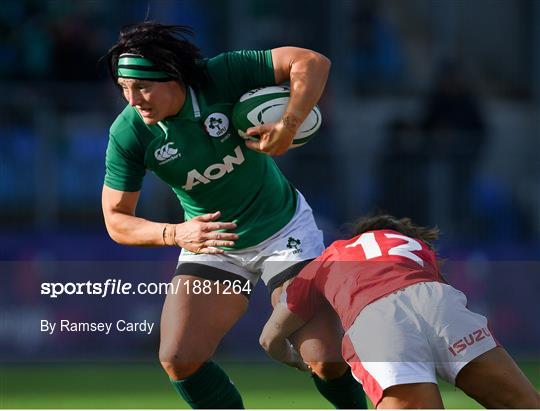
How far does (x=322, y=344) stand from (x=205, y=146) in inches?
42.1

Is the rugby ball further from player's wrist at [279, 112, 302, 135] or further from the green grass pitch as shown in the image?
the green grass pitch

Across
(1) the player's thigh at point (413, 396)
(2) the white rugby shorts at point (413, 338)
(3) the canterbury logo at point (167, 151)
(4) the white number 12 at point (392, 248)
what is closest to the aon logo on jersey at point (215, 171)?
(3) the canterbury logo at point (167, 151)

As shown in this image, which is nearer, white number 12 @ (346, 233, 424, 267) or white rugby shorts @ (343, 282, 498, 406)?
white rugby shorts @ (343, 282, 498, 406)

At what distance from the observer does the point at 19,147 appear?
9688 mm

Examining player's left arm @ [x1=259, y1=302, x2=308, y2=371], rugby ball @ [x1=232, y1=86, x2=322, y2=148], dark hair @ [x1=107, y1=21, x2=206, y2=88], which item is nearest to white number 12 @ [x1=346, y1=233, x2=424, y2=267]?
player's left arm @ [x1=259, y1=302, x2=308, y2=371]

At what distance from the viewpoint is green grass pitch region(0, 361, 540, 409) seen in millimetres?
6945

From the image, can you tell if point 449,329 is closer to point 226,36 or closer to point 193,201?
point 193,201

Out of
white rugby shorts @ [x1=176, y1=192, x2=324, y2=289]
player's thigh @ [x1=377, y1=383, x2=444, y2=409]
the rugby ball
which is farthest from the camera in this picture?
white rugby shorts @ [x1=176, y1=192, x2=324, y2=289]

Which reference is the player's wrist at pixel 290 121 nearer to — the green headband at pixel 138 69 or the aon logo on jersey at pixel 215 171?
the aon logo on jersey at pixel 215 171

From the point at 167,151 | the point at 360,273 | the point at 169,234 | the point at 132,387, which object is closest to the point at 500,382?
the point at 360,273

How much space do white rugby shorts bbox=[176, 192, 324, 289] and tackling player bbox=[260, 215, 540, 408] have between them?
67 cm

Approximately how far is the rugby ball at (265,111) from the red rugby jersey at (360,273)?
22.9 inches

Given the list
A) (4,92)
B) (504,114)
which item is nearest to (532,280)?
(504,114)

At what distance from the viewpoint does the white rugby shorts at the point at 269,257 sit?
17.8ft
